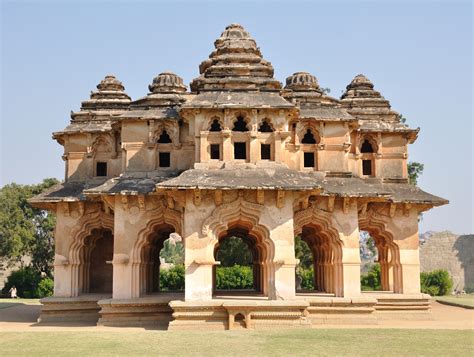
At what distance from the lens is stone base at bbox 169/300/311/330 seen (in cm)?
1675

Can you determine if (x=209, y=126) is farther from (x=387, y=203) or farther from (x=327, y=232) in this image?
(x=387, y=203)

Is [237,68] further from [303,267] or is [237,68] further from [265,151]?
[303,267]

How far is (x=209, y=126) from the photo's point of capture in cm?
1872

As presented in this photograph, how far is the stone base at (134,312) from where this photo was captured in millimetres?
18812

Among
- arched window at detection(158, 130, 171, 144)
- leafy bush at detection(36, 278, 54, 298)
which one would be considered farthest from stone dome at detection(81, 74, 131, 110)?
leafy bush at detection(36, 278, 54, 298)

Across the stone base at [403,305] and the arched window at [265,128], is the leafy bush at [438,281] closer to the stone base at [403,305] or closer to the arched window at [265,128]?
the stone base at [403,305]

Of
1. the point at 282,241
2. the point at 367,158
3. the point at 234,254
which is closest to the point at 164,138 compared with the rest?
the point at 282,241

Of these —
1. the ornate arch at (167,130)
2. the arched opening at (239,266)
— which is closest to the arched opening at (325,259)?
the arched opening at (239,266)

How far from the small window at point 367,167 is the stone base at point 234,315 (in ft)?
25.9

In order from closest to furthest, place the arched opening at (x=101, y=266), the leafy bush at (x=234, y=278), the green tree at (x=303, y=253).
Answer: the arched opening at (x=101, y=266) < the leafy bush at (x=234, y=278) < the green tree at (x=303, y=253)

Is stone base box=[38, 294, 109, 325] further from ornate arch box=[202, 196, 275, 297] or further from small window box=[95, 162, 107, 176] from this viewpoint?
ornate arch box=[202, 196, 275, 297]

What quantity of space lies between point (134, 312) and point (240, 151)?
5963 millimetres

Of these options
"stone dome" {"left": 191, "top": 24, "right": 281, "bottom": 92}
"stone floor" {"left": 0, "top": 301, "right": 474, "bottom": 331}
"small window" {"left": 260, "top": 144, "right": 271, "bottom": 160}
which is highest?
"stone dome" {"left": 191, "top": 24, "right": 281, "bottom": 92}

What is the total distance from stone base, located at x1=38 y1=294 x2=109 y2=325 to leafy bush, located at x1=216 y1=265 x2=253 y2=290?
13584mm
